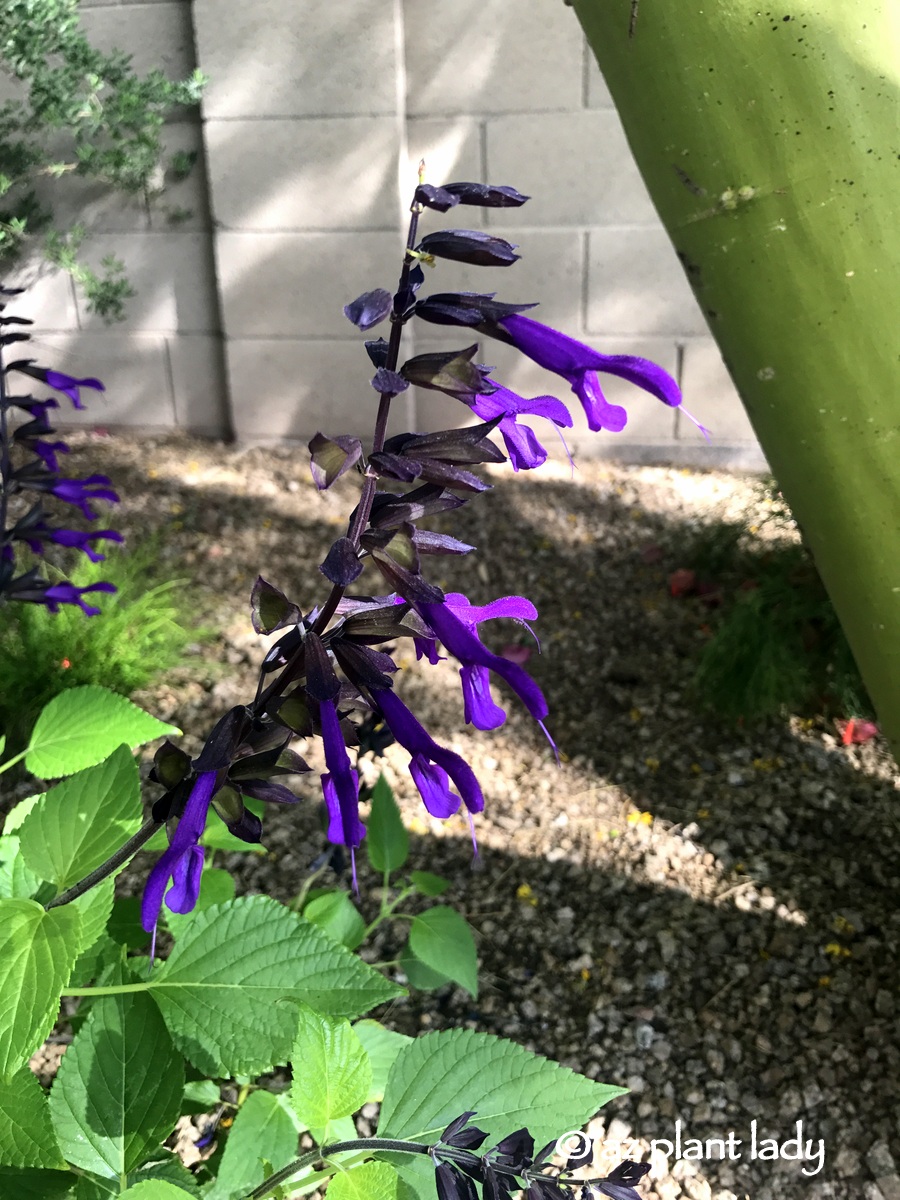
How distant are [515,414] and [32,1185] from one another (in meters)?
0.55

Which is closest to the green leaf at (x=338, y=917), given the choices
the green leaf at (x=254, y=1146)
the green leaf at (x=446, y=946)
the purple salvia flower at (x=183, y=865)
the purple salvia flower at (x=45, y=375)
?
the green leaf at (x=446, y=946)

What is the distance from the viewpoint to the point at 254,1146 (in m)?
0.68

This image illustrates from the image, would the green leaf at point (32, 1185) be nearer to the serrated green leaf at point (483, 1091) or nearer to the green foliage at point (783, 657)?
the serrated green leaf at point (483, 1091)

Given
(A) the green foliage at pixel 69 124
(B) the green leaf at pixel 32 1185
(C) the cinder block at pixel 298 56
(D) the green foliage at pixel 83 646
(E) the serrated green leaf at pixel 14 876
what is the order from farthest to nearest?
(C) the cinder block at pixel 298 56, (A) the green foliage at pixel 69 124, (D) the green foliage at pixel 83 646, (E) the serrated green leaf at pixel 14 876, (B) the green leaf at pixel 32 1185

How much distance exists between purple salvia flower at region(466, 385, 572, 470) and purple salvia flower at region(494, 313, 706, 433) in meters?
0.02

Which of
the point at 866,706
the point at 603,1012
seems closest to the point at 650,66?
the point at 603,1012

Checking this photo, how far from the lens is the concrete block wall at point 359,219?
7.59ft

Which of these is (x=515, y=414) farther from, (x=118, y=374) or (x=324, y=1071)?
(x=118, y=374)

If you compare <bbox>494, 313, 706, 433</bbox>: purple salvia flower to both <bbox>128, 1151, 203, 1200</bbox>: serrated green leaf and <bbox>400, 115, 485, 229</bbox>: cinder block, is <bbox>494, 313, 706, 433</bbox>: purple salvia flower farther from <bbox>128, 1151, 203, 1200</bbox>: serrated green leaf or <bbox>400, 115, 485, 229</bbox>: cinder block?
<bbox>400, 115, 485, 229</bbox>: cinder block

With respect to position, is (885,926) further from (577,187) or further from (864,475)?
(577,187)

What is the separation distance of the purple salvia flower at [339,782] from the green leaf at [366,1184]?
7.8 inches

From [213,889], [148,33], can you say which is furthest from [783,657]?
[148,33]

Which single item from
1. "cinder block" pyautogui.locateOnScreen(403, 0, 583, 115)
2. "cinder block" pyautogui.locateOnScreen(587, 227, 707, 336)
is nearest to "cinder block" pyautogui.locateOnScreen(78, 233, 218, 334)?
"cinder block" pyautogui.locateOnScreen(403, 0, 583, 115)

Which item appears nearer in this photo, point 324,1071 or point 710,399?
point 324,1071
